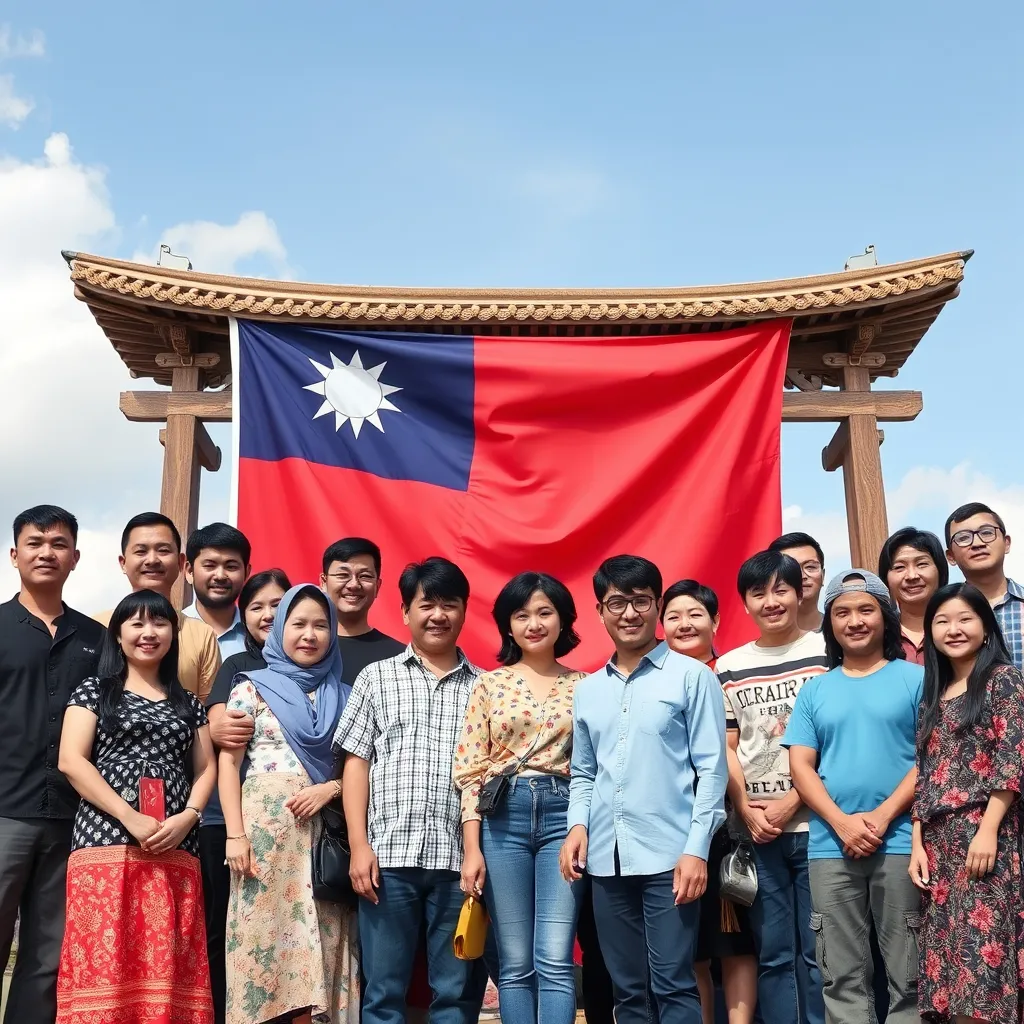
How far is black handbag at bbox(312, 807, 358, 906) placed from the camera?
125 inches

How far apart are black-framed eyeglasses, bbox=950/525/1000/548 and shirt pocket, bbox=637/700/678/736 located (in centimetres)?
143

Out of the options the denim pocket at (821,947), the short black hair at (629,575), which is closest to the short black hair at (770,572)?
the short black hair at (629,575)

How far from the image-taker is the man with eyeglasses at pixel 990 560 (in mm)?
3818

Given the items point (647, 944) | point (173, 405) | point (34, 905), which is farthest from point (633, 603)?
point (173, 405)

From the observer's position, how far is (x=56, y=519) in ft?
12.0

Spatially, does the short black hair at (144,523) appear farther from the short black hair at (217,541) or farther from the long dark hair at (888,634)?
the long dark hair at (888,634)

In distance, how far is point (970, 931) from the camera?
9.37 feet

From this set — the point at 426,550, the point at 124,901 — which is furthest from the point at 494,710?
the point at 426,550

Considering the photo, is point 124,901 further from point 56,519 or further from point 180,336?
point 180,336

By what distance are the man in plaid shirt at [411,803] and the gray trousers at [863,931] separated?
1.00m

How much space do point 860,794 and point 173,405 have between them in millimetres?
3924

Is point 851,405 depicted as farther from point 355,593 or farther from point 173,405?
point 173,405

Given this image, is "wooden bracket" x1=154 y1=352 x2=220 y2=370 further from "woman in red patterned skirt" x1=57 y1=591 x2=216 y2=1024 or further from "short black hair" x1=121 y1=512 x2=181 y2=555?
"woman in red patterned skirt" x1=57 y1=591 x2=216 y2=1024

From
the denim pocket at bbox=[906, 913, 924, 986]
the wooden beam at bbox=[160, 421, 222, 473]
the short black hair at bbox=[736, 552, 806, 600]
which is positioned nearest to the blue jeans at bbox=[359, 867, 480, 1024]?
the denim pocket at bbox=[906, 913, 924, 986]
